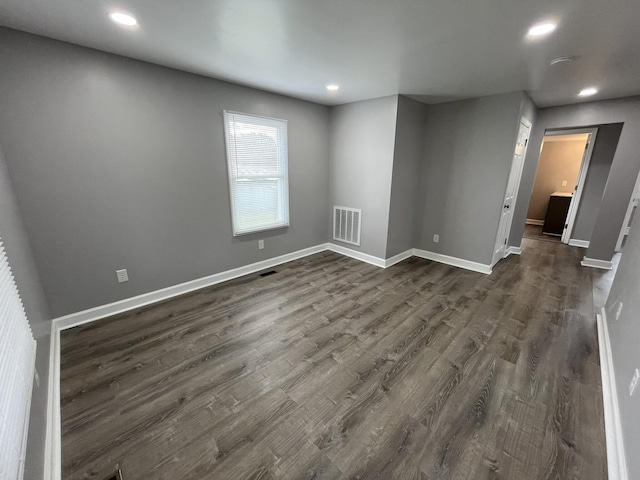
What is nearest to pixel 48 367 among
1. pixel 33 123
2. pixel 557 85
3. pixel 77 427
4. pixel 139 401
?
pixel 77 427

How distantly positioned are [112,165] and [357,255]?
3.28m

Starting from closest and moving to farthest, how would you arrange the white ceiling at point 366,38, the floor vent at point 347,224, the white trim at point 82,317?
the white trim at point 82,317
the white ceiling at point 366,38
the floor vent at point 347,224

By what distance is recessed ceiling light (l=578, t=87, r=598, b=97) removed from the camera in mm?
3018

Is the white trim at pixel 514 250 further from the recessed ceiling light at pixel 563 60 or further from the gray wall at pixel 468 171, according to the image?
the recessed ceiling light at pixel 563 60

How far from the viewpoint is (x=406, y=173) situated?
383 cm

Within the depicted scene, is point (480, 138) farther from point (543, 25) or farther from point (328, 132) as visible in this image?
point (328, 132)

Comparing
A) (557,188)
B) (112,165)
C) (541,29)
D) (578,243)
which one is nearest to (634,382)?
(541,29)

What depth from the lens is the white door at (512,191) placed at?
3.50 meters

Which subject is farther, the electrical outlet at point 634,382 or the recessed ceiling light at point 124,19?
the recessed ceiling light at point 124,19

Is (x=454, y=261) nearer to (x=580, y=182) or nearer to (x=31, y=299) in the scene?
(x=580, y=182)

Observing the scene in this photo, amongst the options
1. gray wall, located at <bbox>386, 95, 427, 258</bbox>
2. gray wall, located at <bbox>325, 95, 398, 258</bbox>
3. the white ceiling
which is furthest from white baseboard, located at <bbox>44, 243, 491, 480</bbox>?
the white ceiling

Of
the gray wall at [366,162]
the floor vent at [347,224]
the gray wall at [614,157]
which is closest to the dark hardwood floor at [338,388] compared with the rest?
the gray wall at [366,162]

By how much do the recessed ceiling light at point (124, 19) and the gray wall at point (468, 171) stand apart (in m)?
3.64

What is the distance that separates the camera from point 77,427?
1.49m
